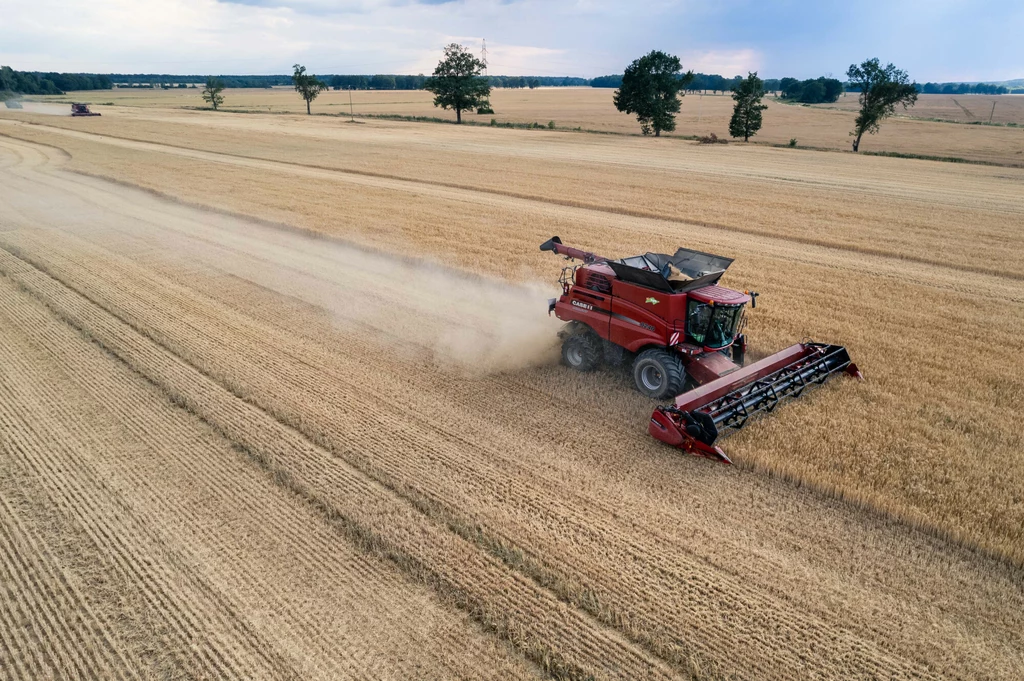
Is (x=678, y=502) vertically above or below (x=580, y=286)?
below

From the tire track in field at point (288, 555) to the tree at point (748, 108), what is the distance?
49.9 meters

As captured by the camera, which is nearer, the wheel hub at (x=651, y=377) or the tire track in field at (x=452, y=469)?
the tire track in field at (x=452, y=469)

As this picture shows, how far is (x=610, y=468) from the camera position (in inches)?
303

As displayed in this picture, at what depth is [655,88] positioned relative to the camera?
182 ft

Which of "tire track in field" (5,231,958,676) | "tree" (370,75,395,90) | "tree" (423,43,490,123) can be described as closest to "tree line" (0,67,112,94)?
"tree" (370,75,395,90)

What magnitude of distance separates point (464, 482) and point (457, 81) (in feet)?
234

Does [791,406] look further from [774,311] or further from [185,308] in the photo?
[185,308]

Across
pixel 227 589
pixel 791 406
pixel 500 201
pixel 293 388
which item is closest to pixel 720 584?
pixel 791 406

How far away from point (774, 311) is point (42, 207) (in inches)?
984

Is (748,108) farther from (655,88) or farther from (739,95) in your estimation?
(655,88)

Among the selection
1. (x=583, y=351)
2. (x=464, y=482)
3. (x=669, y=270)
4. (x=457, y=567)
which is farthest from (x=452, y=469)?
(x=669, y=270)

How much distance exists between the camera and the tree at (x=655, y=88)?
5506 cm

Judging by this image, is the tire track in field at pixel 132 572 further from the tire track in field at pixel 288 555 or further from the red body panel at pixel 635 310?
the red body panel at pixel 635 310

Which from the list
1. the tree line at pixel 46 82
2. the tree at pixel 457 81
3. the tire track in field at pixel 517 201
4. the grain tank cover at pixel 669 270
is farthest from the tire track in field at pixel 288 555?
the tree line at pixel 46 82
